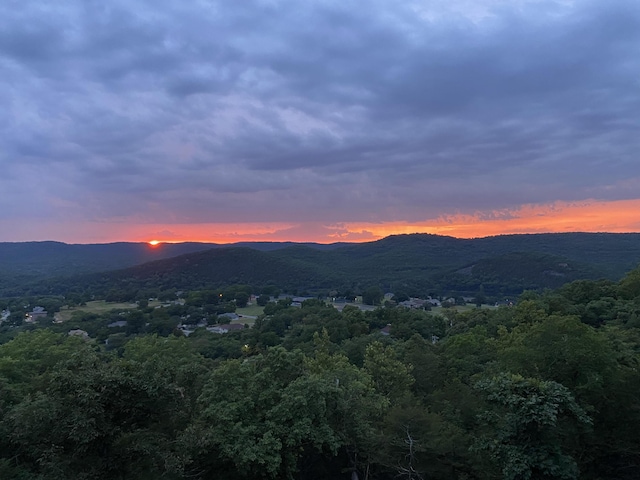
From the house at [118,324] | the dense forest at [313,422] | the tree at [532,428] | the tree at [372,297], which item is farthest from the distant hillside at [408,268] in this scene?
the tree at [532,428]

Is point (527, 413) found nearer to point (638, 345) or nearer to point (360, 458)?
point (360, 458)

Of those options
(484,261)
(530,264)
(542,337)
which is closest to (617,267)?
(530,264)

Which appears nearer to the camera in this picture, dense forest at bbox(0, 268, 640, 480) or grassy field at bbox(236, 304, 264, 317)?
dense forest at bbox(0, 268, 640, 480)

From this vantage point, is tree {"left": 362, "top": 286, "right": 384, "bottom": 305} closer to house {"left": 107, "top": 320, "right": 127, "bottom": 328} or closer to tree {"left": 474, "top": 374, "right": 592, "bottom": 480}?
house {"left": 107, "top": 320, "right": 127, "bottom": 328}

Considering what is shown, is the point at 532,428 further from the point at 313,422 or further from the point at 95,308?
the point at 95,308

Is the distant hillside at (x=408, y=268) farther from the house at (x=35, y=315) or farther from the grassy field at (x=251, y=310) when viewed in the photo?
the house at (x=35, y=315)

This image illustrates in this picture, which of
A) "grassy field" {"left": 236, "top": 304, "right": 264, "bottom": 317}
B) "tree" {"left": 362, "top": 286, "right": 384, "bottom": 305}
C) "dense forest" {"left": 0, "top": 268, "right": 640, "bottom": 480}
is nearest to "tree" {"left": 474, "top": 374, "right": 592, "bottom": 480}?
"dense forest" {"left": 0, "top": 268, "right": 640, "bottom": 480}

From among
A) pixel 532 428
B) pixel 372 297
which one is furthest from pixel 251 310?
pixel 532 428
